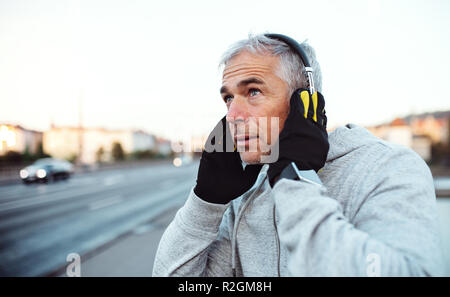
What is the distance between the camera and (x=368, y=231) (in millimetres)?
797

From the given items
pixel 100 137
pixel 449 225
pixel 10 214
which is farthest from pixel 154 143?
pixel 449 225

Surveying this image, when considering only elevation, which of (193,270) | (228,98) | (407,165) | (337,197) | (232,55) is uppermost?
(232,55)

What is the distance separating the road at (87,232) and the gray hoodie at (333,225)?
1450mm

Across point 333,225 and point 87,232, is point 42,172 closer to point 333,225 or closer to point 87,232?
point 87,232

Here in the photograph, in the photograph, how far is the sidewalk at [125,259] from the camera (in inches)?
137

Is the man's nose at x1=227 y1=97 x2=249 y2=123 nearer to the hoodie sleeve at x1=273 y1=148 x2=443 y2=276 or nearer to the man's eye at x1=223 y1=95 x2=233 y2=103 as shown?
the man's eye at x1=223 y1=95 x2=233 y2=103

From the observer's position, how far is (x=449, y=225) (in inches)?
157

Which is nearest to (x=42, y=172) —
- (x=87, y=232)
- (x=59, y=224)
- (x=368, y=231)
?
(x=59, y=224)

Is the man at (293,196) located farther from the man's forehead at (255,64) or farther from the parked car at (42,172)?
the parked car at (42,172)

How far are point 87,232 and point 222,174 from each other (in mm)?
6573

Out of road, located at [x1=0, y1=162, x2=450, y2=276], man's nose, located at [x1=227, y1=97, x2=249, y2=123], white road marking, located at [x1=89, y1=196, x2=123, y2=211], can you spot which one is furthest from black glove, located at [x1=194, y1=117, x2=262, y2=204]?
white road marking, located at [x1=89, y1=196, x2=123, y2=211]
